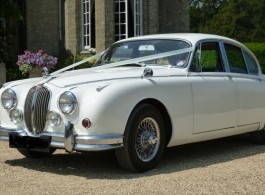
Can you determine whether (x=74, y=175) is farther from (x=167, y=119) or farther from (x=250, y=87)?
(x=250, y=87)

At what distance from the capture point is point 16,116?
601 centimetres

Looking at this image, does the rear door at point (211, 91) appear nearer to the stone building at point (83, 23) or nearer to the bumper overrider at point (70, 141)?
the bumper overrider at point (70, 141)

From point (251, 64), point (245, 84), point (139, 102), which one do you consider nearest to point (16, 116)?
point (139, 102)

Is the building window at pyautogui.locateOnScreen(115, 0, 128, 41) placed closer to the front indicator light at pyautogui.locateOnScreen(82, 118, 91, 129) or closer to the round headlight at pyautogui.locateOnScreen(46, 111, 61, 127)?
A: the round headlight at pyautogui.locateOnScreen(46, 111, 61, 127)

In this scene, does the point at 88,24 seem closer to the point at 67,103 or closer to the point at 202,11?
the point at 67,103

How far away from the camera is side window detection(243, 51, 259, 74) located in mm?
7811

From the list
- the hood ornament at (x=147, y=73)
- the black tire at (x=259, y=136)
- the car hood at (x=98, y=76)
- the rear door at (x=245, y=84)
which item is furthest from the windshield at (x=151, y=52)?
the black tire at (x=259, y=136)

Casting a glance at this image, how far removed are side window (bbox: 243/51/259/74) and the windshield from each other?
146cm

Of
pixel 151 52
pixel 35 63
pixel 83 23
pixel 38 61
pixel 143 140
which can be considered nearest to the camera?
pixel 143 140

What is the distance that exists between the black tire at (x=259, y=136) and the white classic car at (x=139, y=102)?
0.40m

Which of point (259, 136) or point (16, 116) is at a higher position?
point (16, 116)

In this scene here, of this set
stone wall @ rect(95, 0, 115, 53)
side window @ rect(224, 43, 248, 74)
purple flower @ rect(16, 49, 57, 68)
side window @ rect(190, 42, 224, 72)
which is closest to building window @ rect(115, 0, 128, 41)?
stone wall @ rect(95, 0, 115, 53)

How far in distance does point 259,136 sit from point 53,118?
142 inches

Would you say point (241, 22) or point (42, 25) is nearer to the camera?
point (42, 25)
